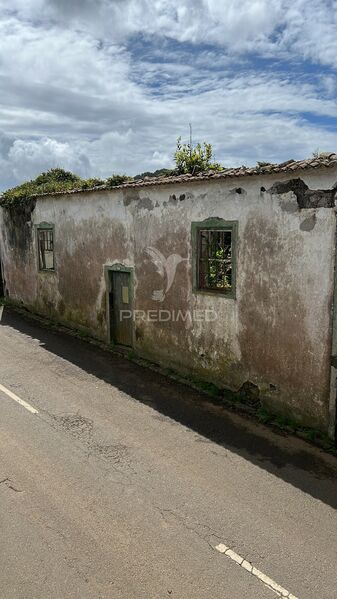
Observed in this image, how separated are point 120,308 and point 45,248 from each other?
4.78 meters

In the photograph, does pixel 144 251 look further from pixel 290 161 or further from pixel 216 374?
pixel 290 161

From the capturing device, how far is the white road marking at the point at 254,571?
4.14 m

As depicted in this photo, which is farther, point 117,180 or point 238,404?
point 117,180

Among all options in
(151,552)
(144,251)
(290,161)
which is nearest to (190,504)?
(151,552)

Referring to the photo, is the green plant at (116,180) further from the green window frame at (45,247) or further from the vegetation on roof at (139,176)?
the green window frame at (45,247)

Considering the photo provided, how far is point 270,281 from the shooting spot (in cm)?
778

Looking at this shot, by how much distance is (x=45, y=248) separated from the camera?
48.8 feet

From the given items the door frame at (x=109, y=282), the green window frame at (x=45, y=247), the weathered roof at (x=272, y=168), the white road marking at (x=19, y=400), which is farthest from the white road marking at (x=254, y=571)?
the green window frame at (x=45, y=247)

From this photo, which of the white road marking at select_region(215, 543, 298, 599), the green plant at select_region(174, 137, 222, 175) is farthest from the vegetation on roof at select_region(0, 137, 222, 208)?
the white road marking at select_region(215, 543, 298, 599)

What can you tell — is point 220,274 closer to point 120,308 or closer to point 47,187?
point 120,308

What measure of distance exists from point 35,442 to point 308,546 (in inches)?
166

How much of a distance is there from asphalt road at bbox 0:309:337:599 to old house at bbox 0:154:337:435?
1.15m

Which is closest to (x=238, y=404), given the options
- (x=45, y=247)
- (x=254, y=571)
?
(x=254, y=571)

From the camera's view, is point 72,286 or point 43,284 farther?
point 43,284
